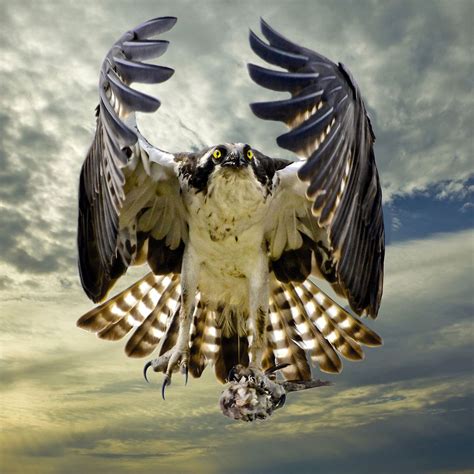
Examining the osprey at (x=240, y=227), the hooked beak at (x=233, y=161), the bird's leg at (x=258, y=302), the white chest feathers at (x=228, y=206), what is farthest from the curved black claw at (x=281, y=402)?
the hooked beak at (x=233, y=161)

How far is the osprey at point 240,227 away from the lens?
172 inches

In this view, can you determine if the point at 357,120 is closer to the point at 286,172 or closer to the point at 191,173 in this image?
the point at 286,172

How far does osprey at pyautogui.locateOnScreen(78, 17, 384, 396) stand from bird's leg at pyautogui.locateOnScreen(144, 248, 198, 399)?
1cm

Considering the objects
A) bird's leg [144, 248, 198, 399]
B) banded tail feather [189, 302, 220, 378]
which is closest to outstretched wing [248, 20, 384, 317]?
bird's leg [144, 248, 198, 399]

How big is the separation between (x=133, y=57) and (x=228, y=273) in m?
2.06

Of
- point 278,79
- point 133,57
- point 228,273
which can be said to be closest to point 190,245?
point 228,273

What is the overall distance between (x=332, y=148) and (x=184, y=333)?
243 centimetres

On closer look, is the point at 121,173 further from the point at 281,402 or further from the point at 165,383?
the point at 281,402

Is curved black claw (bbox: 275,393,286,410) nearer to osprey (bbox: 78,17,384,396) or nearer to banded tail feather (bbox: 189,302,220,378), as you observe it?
osprey (bbox: 78,17,384,396)

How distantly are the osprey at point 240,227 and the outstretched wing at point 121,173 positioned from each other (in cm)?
1

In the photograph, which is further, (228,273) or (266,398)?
(228,273)

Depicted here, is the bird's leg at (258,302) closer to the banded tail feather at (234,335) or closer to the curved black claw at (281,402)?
Result: the curved black claw at (281,402)

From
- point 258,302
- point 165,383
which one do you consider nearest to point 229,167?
point 258,302

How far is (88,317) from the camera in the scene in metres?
6.77
